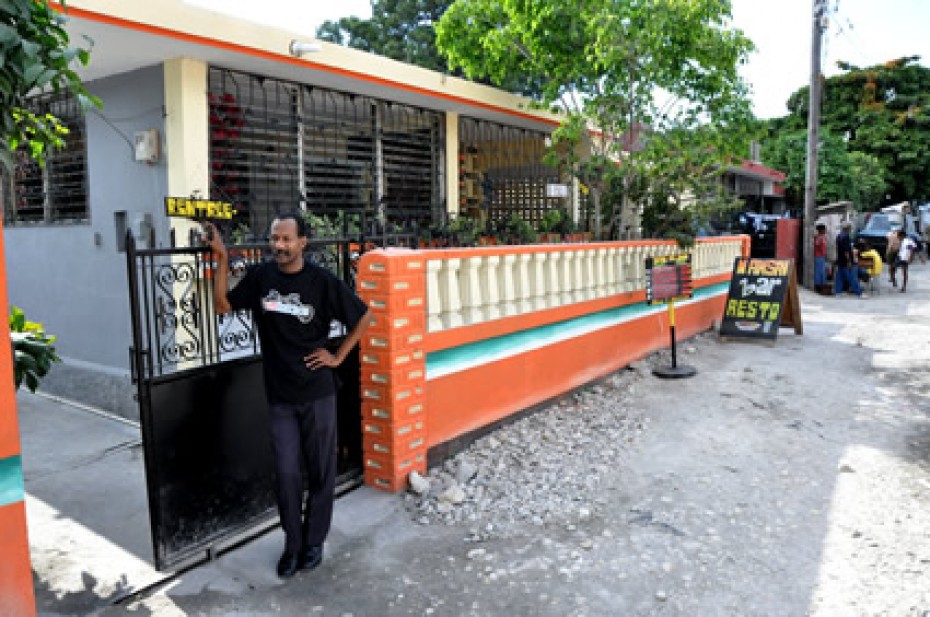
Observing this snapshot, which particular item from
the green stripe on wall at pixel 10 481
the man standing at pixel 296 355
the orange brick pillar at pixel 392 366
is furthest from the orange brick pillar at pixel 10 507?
the orange brick pillar at pixel 392 366

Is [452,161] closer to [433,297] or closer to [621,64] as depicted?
[621,64]

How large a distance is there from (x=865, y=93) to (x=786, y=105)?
152 inches

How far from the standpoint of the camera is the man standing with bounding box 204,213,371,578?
11.6 feet

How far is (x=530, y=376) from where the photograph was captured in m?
6.23

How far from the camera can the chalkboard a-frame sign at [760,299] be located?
10.1 m

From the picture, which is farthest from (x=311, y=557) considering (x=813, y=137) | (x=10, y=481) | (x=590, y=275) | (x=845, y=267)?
(x=813, y=137)

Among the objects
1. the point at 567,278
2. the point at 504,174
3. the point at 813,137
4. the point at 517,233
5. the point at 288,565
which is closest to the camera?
the point at 288,565

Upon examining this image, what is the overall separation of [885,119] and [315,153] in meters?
35.0

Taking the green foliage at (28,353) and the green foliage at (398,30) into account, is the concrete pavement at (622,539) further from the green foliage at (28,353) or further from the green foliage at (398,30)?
the green foliage at (398,30)

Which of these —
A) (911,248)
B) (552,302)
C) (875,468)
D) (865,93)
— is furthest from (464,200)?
(865,93)

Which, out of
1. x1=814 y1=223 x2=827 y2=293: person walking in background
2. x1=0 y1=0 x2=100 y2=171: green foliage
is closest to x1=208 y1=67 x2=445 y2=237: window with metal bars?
x1=0 y1=0 x2=100 y2=171: green foliage

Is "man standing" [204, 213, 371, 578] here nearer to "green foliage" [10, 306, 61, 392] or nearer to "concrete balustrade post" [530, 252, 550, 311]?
"green foliage" [10, 306, 61, 392]

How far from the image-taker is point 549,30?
879 centimetres

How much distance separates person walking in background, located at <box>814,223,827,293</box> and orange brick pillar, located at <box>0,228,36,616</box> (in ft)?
55.4
